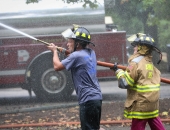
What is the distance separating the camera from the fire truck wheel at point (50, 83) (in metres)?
10.5

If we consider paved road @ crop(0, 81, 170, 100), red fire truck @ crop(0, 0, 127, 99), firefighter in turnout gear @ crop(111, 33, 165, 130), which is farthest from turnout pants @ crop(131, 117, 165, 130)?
paved road @ crop(0, 81, 170, 100)

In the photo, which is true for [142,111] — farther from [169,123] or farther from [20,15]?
[20,15]

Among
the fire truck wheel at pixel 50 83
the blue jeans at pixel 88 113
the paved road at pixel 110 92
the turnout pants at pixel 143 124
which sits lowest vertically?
the paved road at pixel 110 92

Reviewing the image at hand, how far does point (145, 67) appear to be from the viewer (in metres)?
5.23

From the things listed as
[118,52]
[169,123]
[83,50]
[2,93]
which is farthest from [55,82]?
[83,50]

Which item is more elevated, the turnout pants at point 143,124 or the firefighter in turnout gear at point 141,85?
the firefighter in turnout gear at point 141,85

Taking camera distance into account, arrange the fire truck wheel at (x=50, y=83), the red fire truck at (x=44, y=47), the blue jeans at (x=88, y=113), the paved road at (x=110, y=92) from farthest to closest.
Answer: the paved road at (x=110, y=92) → the fire truck wheel at (x=50, y=83) → the red fire truck at (x=44, y=47) → the blue jeans at (x=88, y=113)

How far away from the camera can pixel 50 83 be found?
1059 centimetres

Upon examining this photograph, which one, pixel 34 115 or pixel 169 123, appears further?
pixel 34 115

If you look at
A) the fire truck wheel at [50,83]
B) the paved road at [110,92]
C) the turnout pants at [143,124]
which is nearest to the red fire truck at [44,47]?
the fire truck wheel at [50,83]

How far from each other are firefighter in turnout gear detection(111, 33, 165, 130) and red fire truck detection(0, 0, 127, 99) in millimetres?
5142

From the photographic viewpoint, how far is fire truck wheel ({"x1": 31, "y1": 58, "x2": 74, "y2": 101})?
10.5 meters

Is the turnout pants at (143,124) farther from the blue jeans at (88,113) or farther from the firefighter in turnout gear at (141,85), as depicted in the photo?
the blue jeans at (88,113)

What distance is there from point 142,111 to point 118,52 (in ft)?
17.6
